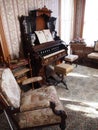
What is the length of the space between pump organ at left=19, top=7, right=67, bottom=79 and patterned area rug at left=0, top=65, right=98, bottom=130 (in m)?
0.77

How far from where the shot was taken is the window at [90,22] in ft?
13.9

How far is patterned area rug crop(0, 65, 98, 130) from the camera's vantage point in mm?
1924

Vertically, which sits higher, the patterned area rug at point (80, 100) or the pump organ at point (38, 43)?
the pump organ at point (38, 43)

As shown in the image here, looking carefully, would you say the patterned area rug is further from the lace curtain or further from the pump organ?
the lace curtain

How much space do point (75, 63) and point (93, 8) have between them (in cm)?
205

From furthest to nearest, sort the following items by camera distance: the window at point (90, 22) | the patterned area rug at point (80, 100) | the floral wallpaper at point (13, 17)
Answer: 1. the window at point (90, 22)
2. the floral wallpaper at point (13, 17)
3. the patterned area rug at point (80, 100)

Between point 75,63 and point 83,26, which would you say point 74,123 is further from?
point 83,26

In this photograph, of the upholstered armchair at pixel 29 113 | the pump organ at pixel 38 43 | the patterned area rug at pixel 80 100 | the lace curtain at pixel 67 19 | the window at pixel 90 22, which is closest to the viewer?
the upholstered armchair at pixel 29 113

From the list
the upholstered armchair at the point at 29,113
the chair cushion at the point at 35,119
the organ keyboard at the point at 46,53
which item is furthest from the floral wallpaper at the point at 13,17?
the chair cushion at the point at 35,119

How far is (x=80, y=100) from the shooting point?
97.8 inches

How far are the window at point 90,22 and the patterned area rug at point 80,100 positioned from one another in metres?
1.48

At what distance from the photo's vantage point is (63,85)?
3.08 meters

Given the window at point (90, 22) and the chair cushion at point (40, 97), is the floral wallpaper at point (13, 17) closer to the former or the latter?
the chair cushion at point (40, 97)

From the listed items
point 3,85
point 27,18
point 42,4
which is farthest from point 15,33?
point 3,85
